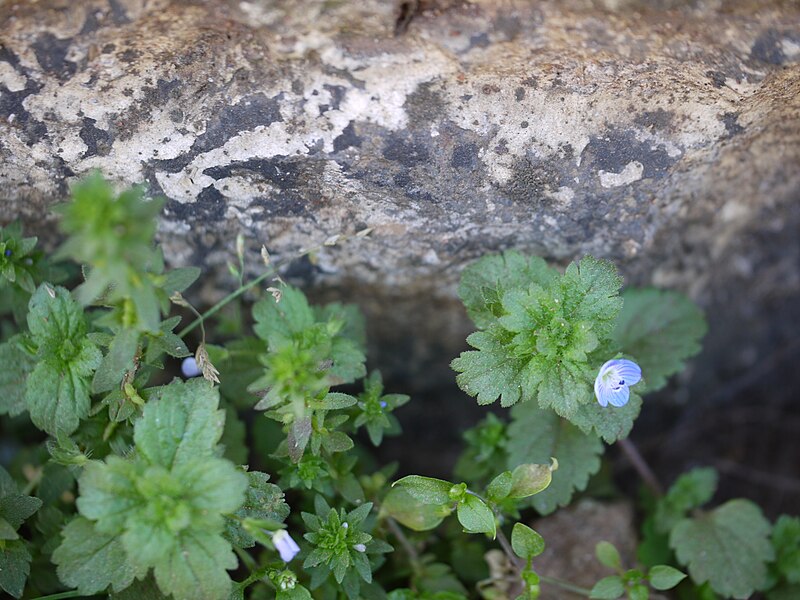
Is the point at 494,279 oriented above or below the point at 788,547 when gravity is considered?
above

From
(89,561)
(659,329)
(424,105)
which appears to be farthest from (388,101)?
(89,561)

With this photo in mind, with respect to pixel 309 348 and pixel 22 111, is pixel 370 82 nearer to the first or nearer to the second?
pixel 309 348

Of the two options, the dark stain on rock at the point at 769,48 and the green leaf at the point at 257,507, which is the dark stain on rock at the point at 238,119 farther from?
the dark stain on rock at the point at 769,48

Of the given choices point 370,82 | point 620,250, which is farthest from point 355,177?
point 620,250

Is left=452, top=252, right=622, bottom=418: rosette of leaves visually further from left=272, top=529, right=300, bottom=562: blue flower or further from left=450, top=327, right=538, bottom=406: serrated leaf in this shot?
left=272, top=529, right=300, bottom=562: blue flower

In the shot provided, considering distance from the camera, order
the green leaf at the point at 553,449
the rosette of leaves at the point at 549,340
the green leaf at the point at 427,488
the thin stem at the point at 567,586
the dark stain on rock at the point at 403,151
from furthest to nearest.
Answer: the green leaf at the point at 553,449 < the thin stem at the point at 567,586 < the dark stain on rock at the point at 403,151 < the green leaf at the point at 427,488 < the rosette of leaves at the point at 549,340

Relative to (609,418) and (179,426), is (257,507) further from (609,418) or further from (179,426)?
(609,418)

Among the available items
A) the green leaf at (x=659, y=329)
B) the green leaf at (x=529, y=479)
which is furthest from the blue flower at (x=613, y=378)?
the green leaf at (x=659, y=329)
